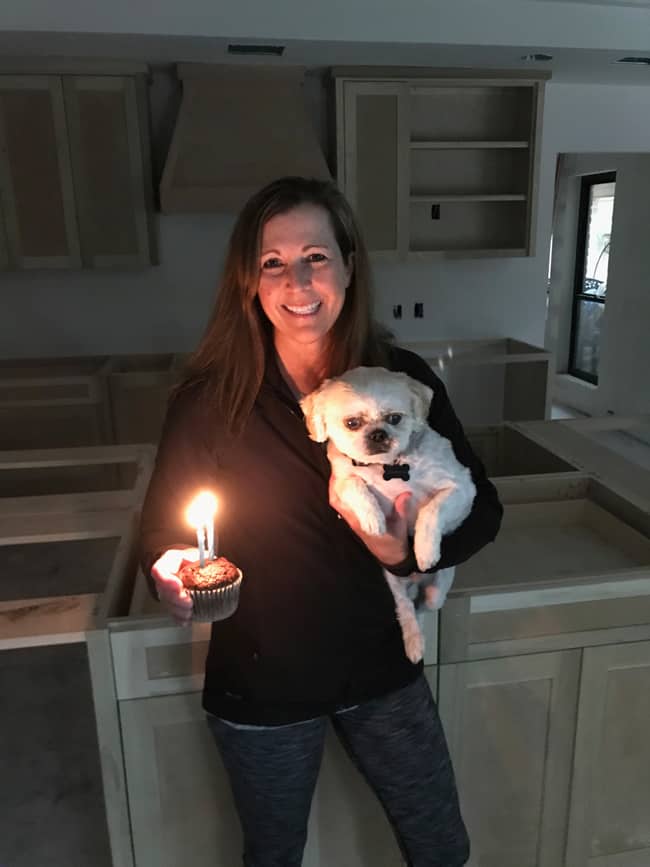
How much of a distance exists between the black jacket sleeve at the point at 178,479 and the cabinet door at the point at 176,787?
413 mm

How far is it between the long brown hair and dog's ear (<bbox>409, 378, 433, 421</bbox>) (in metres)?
0.11

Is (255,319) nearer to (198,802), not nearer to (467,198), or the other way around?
(198,802)

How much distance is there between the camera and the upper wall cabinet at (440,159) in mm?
3816

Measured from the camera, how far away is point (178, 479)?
1075mm

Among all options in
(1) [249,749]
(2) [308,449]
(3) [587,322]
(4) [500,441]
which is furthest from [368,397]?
(3) [587,322]

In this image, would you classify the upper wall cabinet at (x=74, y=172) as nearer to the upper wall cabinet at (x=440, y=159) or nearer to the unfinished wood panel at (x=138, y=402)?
the unfinished wood panel at (x=138, y=402)

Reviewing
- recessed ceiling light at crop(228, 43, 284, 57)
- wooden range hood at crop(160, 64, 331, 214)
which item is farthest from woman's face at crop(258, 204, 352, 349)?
wooden range hood at crop(160, 64, 331, 214)

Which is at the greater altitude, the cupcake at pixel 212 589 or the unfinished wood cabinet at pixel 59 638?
the cupcake at pixel 212 589

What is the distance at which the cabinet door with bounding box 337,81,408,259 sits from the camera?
378cm

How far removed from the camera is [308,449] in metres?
1.09

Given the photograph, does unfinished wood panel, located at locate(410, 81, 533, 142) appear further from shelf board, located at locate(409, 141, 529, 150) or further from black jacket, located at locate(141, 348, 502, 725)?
black jacket, located at locate(141, 348, 502, 725)

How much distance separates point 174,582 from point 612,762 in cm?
112

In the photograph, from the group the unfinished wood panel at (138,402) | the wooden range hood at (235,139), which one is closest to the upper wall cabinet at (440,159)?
the wooden range hood at (235,139)

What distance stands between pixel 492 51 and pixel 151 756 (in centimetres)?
343
